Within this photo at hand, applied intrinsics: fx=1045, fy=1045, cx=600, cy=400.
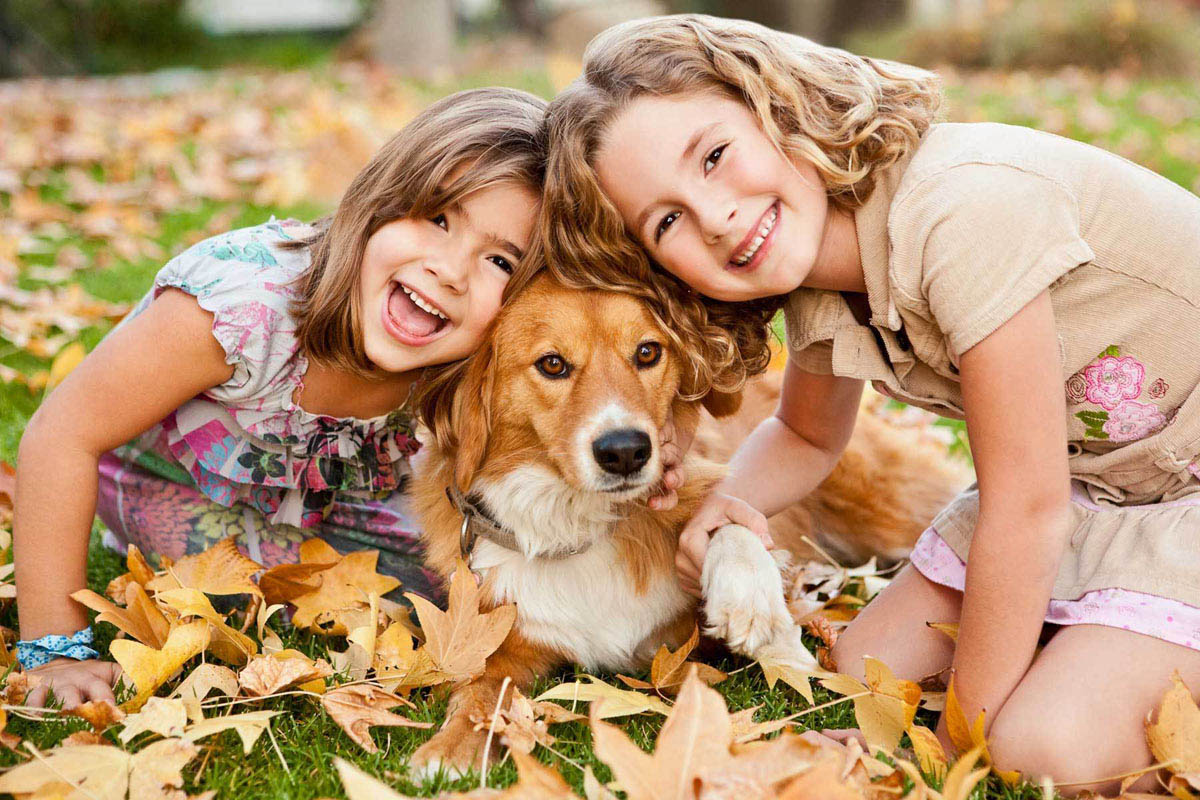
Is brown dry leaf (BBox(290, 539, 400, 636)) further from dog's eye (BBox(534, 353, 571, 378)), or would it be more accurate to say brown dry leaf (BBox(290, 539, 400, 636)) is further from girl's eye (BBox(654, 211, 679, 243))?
girl's eye (BBox(654, 211, 679, 243))

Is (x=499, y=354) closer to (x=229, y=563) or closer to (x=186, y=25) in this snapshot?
(x=229, y=563)

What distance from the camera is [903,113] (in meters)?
2.25

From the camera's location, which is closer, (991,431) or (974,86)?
(991,431)

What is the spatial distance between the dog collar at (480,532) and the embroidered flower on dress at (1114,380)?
1195 mm

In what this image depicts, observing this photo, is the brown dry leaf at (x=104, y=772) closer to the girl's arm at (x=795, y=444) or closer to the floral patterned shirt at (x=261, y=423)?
the floral patterned shirt at (x=261, y=423)

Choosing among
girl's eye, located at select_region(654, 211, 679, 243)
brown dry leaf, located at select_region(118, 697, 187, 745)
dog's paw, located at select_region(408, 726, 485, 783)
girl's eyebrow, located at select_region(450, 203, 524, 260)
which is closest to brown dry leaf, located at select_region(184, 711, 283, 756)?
brown dry leaf, located at select_region(118, 697, 187, 745)

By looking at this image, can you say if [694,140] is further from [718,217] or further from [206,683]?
[206,683]

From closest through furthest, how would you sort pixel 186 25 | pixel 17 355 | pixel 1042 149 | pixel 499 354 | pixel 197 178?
1. pixel 1042 149
2. pixel 499 354
3. pixel 17 355
4. pixel 197 178
5. pixel 186 25

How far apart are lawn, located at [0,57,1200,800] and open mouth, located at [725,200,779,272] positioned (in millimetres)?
911

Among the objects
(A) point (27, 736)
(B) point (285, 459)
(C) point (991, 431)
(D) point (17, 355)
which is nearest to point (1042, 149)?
(C) point (991, 431)

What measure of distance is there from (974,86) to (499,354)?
969cm

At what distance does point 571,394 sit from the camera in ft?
7.77

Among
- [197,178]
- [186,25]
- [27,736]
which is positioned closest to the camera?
[27,736]

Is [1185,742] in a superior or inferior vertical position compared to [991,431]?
inferior
